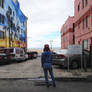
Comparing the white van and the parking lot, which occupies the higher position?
the white van

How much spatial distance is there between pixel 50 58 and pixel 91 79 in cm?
273

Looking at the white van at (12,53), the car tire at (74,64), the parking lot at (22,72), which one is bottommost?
the parking lot at (22,72)

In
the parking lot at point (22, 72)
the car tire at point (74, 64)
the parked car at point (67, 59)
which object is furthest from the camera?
the car tire at point (74, 64)

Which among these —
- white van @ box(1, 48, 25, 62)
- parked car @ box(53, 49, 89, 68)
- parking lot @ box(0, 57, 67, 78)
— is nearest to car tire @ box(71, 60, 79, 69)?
parked car @ box(53, 49, 89, 68)

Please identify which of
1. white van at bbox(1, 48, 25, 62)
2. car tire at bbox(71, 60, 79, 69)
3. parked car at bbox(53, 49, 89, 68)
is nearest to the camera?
parked car at bbox(53, 49, 89, 68)

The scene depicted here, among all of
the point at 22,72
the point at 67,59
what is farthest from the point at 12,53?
the point at 67,59

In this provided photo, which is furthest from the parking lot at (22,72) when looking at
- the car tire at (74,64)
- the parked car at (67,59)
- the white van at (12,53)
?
the white van at (12,53)

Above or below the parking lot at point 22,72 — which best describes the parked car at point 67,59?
above

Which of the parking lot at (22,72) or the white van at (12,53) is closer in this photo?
the parking lot at (22,72)

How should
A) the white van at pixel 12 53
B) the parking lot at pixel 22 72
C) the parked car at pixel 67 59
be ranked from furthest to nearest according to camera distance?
1. the white van at pixel 12 53
2. the parked car at pixel 67 59
3. the parking lot at pixel 22 72

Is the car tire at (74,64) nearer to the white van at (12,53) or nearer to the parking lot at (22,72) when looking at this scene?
the parking lot at (22,72)

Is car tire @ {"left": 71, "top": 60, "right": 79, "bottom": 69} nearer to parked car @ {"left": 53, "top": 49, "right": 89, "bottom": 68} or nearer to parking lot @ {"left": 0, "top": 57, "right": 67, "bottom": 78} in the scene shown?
parked car @ {"left": 53, "top": 49, "right": 89, "bottom": 68}

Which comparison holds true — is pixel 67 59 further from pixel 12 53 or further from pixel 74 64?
pixel 12 53

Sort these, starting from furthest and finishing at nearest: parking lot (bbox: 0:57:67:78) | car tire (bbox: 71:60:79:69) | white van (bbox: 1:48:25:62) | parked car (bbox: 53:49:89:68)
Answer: white van (bbox: 1:48:25:62) < car tire (bbox: 71:60:79:69) < parked car (bbox: 53:49:89:68) < parking lot (bbox: 0:57:67:78)
